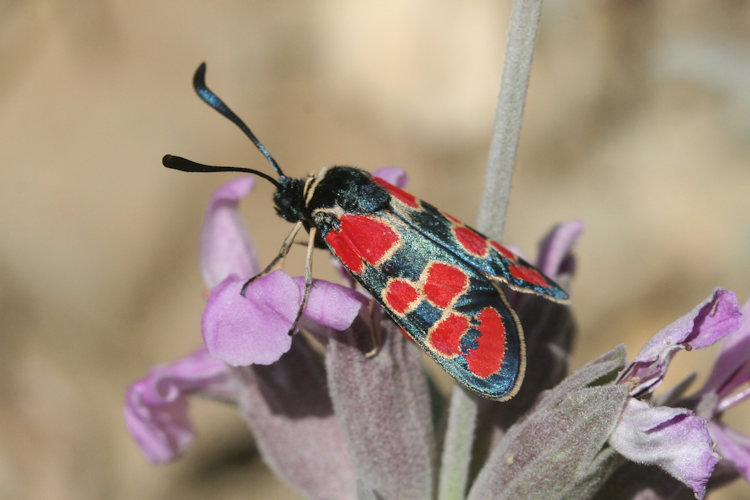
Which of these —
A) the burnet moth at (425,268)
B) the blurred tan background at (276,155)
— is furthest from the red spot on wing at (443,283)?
the blurred tan background at (276,155)

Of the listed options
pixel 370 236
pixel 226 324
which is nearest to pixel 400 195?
pixel 370 236

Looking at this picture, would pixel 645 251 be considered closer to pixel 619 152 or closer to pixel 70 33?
pixel 619 152

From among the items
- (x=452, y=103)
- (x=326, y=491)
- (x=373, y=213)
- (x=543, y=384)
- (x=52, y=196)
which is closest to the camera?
(x=373, y=213)

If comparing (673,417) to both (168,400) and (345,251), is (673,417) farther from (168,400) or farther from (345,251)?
(168,400)

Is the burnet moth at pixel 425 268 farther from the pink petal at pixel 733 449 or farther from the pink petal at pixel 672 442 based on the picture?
the pink petal at pixel 733 449

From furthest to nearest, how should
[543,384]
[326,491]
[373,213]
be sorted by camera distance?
[326,491] → [543,384] → [373,213]

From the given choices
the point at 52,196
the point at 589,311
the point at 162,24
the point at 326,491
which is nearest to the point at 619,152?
the point at 589,311
